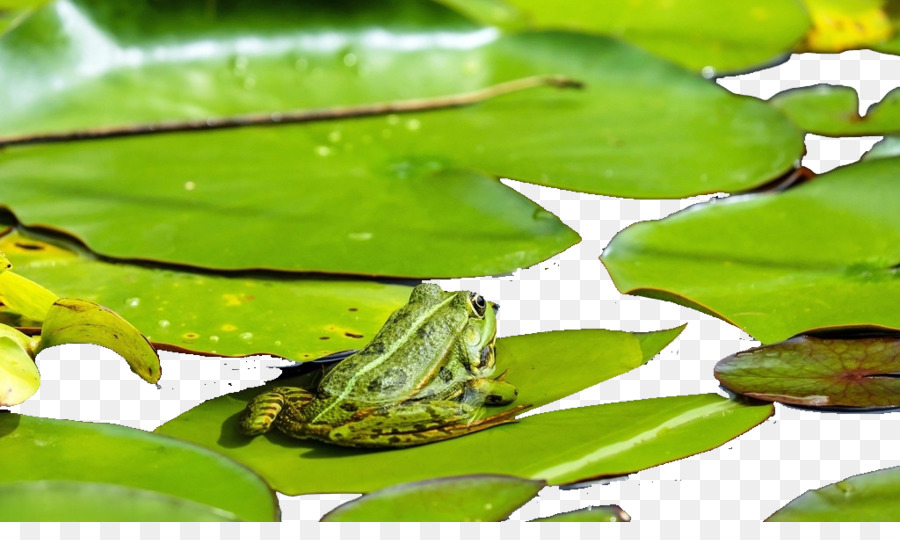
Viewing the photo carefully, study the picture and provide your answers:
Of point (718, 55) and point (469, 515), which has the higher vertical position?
point (718, 55)

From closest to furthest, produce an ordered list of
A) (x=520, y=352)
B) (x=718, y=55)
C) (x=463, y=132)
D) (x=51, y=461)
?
(x=51, y=461), (x=520, y=352), (x=463, y=132), (x=718, y=55)

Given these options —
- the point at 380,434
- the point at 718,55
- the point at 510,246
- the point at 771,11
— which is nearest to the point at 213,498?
the point at 380,434

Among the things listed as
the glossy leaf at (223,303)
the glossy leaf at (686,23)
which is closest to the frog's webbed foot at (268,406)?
the glossy leaf at (223,303)

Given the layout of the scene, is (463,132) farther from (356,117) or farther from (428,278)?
(428,278)

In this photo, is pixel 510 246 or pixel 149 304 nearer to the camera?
pixel 149 304

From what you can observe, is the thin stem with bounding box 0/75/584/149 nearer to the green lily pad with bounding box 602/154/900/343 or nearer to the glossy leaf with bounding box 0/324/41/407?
the green lily pad with bounding box 602/154/900/343

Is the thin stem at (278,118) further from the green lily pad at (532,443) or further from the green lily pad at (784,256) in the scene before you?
the green lily pad at (532,443)

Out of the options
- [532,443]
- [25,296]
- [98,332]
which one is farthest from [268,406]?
[25,296]
